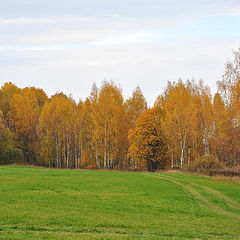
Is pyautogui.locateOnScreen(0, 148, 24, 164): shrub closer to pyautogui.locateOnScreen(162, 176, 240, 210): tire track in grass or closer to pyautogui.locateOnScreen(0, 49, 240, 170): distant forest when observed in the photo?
pyautogui.locateOnScreen(0, 49, 240, 170): distant forest

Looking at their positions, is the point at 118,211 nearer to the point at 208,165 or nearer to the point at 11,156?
the point at 208,165

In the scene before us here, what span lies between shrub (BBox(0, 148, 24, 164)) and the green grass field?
34.3 metres

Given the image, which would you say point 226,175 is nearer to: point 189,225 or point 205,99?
point 205,99

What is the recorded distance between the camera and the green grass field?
13055 mm

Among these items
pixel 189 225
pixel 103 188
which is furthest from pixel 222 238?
pixel 103 188

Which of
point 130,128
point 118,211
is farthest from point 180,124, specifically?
point 118,211

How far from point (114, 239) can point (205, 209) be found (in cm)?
1167

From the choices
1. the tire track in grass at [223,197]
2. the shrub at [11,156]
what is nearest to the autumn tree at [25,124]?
the shrub at [11,156]

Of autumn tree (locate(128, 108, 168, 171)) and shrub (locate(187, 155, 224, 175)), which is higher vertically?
autumn tree (locate(128, 108, 168, 171))

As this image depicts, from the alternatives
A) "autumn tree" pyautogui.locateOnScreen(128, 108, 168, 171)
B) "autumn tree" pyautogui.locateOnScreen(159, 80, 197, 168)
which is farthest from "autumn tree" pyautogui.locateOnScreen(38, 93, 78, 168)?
"autumn tree" pyautogui.locateOnScreen(159, 80, 197, 168)

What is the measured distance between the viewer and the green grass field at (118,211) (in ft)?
42.8

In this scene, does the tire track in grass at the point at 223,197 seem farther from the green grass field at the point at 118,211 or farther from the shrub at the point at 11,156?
the shrub at the point at 11,156

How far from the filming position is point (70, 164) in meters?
70.8

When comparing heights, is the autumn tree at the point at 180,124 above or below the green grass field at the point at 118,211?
above
